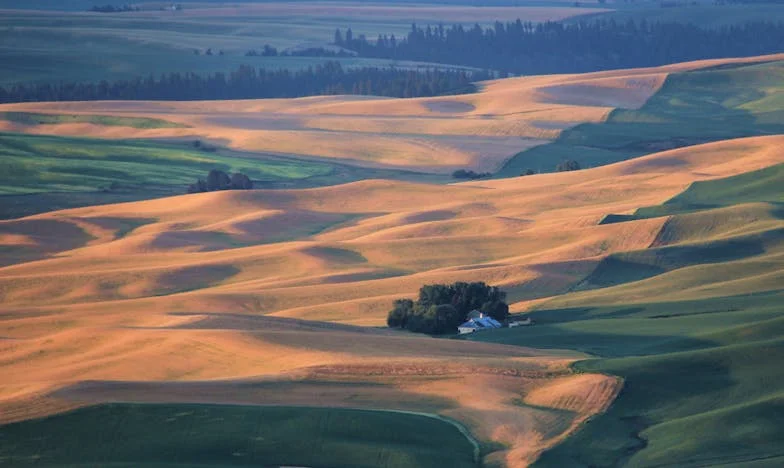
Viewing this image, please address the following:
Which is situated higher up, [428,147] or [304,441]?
[304,441]

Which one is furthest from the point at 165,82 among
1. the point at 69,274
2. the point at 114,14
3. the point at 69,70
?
the point at 69,274

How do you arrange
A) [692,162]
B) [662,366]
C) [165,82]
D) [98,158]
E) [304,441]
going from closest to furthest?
[304,441]
[662,366]
[692,162]
[98,158]
[165,82]

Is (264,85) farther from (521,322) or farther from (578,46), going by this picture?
(521,322)

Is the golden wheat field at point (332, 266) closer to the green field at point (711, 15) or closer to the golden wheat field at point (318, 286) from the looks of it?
the golden wheat field at point (318, 286)

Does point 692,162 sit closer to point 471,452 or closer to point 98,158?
point 98,158

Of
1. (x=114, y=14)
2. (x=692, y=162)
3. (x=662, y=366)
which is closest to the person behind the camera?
(x=662, y=366)

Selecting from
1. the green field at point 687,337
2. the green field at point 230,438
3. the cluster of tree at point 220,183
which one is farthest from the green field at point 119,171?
the green field at point 230,438
